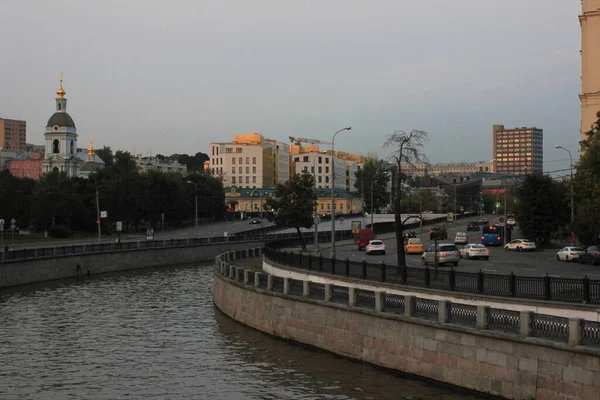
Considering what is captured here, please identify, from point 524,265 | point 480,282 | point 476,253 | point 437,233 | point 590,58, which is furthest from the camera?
point 590,58

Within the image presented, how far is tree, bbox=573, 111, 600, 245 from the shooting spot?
2203 inches

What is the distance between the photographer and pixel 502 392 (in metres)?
22.6

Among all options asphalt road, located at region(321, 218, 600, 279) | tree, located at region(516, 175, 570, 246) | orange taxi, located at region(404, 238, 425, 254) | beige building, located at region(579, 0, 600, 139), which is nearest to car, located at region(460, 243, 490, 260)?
asphalt road, located at region(321, 218, 600, 279)

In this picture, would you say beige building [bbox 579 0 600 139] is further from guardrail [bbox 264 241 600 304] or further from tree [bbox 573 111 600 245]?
guardrail [bbox 264 241 600 304]

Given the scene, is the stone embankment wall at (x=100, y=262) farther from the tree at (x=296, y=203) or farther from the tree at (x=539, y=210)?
the tree at (x=539, y=210)

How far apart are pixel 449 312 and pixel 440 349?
116cm

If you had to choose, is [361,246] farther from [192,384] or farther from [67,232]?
[192,384]

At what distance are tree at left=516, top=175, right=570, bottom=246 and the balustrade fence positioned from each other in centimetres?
4268

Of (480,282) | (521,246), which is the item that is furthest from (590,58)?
(480,282)

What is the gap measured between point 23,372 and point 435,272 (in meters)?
15.2

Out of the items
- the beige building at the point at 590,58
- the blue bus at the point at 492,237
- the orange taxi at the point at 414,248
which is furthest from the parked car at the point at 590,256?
the beige building at the point at 590,58

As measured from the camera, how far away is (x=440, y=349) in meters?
25.6

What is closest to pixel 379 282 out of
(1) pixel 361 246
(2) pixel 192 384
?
(2) pixel 192 384

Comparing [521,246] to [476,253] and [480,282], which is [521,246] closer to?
[476,253]
